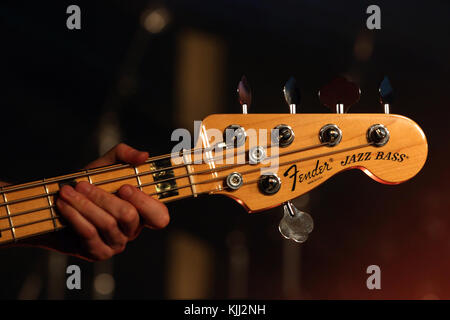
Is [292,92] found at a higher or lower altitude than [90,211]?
higher

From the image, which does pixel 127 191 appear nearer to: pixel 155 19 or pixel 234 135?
pixel 234 135

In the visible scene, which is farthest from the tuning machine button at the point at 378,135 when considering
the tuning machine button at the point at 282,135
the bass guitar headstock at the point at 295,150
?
the tuning machine button at the point at 282,135

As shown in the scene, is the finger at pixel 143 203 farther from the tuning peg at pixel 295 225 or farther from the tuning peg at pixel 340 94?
the tuning peg at pixel 340 94

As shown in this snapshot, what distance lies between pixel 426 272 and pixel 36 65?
2.06 m

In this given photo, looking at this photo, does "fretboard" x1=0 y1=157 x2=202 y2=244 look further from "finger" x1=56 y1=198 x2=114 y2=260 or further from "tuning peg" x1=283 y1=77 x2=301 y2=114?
"tuning peg" x1=283 y1=77 x2=301 y2=114

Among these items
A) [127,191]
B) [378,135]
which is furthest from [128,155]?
[378,135]

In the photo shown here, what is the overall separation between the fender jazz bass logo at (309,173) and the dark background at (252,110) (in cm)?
146

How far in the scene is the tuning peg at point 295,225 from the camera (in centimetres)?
67

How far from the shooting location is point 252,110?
2174mm

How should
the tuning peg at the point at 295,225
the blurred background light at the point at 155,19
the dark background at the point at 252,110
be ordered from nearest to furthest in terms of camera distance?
the tuning peg at the point at 295,225 → the dark background at the point at 252,110 → the blurred background light at the point at 155,19

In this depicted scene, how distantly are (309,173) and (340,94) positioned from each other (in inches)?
5.6

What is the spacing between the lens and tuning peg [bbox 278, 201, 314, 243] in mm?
674

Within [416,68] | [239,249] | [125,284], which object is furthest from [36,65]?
[416,68]

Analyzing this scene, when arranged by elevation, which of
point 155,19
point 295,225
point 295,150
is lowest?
point 295,225
